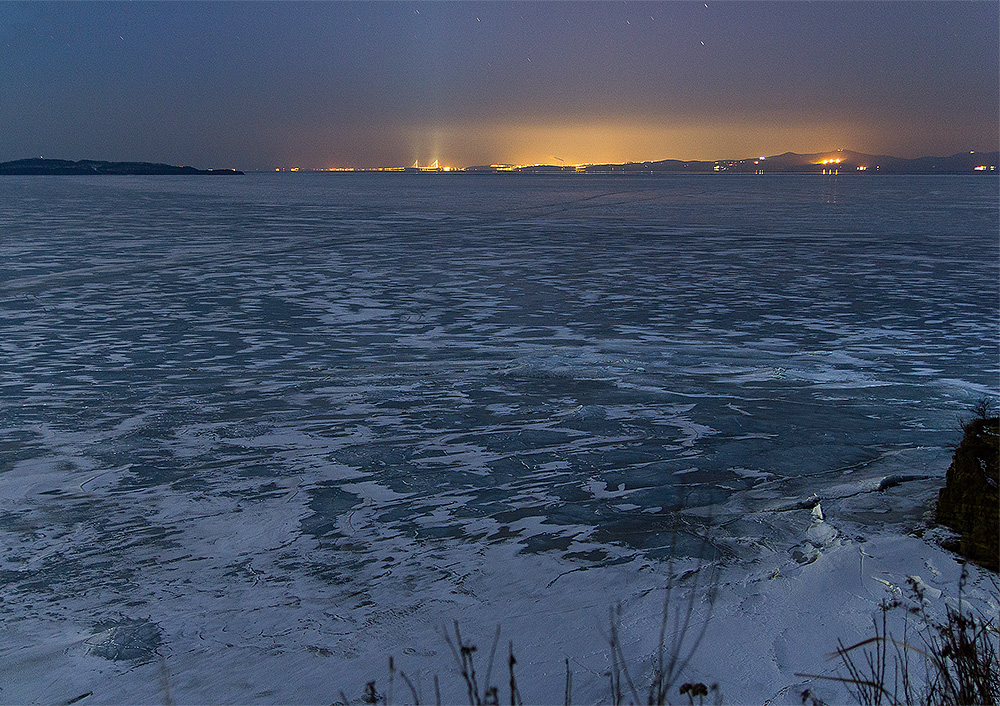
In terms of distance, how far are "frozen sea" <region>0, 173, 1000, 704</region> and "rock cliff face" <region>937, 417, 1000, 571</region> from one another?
0.19 m

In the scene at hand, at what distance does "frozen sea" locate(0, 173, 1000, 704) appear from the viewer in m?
3.53

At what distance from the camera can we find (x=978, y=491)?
4215 mm

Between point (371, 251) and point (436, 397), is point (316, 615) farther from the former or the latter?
point (371, 251)

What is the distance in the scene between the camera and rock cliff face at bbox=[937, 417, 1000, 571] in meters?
4.08

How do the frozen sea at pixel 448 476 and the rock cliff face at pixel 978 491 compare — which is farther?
the rock cliff face at pixel 978 491

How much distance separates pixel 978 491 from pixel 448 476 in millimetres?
2932

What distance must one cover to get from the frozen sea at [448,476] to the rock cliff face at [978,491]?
19cm

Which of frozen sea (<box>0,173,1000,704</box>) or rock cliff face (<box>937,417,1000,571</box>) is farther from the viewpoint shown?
rock cliff face (<box>937,417,1000,571</box>)

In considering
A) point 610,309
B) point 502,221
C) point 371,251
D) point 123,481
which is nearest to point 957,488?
point 123,481

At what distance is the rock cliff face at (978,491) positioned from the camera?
4078mm

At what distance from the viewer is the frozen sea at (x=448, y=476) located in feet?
11.6

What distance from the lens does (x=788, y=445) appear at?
5.98m

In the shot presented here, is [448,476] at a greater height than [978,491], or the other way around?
[978,491]

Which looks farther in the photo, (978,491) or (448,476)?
(448,476)
